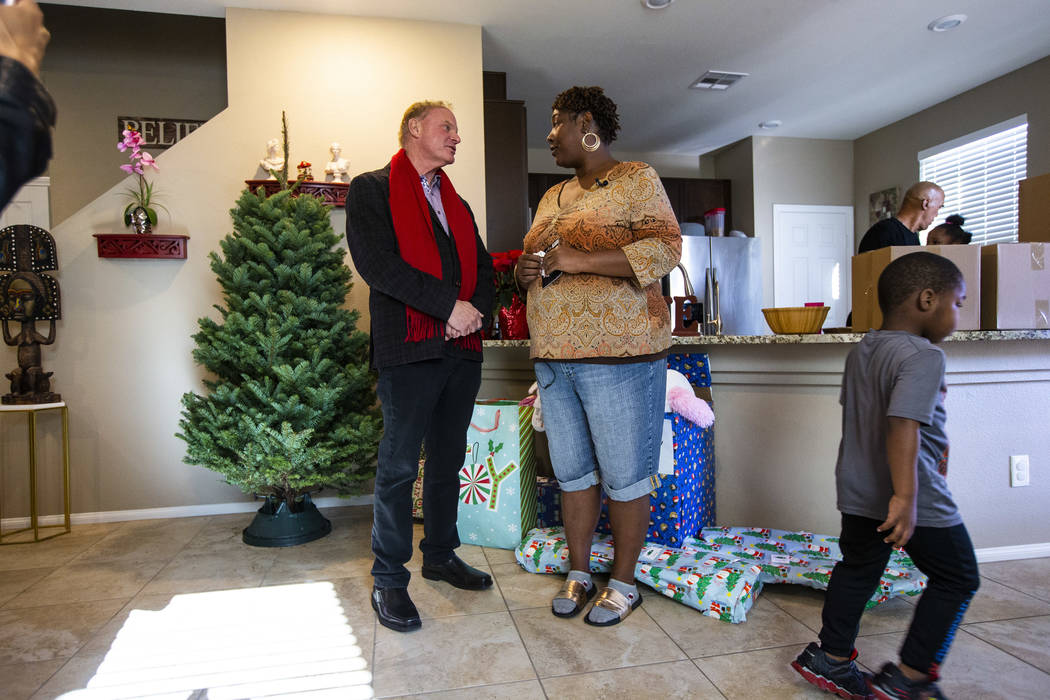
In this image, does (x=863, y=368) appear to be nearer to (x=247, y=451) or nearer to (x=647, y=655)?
(x=647, y=655)

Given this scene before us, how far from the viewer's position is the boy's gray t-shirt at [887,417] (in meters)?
1.18

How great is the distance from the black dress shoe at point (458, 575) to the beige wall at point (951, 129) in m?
4.72

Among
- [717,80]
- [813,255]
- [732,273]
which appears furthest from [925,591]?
[813,255]

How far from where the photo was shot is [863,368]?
1298 millimetres

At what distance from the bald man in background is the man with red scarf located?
6.66ft

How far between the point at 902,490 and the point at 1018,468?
1.33 meters

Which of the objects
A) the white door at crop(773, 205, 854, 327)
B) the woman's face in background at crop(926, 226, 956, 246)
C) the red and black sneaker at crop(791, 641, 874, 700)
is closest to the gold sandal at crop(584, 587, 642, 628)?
the red and black sneaker at crop(791, 641, 874, 700)

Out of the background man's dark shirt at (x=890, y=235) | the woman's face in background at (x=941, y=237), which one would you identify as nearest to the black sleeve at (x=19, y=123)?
the background man's dark shirt at (x=890, y=235)

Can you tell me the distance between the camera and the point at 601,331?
5.46 ft

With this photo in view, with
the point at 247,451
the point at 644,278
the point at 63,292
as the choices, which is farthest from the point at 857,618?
the point at 63,292

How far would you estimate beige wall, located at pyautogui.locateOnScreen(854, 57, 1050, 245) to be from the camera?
14.3ft

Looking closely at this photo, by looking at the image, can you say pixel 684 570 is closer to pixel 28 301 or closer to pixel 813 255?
pixel 28 301

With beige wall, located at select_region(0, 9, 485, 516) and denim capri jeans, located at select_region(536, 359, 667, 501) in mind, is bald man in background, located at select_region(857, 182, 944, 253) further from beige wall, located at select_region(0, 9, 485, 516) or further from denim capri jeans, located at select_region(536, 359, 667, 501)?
beige wall, located at select_region(0, 9, 485, 516)

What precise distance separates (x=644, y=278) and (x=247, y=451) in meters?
1.72
